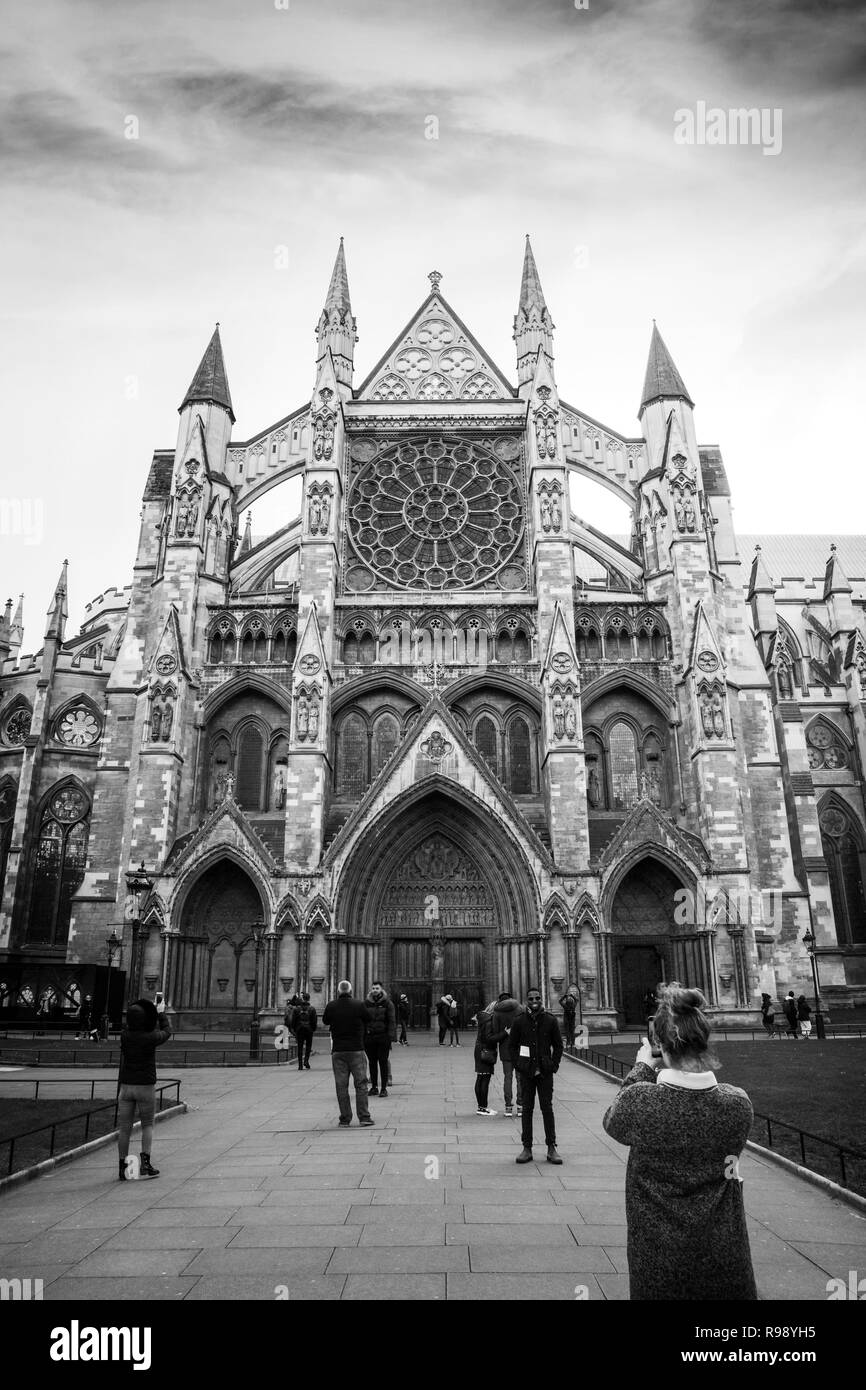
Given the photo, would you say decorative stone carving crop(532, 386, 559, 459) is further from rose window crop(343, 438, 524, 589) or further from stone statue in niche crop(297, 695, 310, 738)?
stone statue in niche crop(297, 695, 310, 738)

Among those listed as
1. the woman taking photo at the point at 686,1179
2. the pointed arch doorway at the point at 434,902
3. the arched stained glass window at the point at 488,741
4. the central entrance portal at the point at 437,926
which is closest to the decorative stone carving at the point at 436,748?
the pointed arch doorway at the point at 434,902

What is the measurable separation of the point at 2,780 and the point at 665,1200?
4109cm

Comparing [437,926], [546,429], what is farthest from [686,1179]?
[546,429]

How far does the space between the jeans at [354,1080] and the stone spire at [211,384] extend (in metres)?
28.9

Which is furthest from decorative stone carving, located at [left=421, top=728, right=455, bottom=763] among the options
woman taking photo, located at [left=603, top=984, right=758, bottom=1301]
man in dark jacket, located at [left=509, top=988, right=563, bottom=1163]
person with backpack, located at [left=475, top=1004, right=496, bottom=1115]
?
woman taking photo, located at [left=603, top=984, right=758, bottom=1301]

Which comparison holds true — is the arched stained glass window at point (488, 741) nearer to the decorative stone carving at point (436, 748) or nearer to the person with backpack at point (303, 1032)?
the decorative stone carving at point (436, 748)

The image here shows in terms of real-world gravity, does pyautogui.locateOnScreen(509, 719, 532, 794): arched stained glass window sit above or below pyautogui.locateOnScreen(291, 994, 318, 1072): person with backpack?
above

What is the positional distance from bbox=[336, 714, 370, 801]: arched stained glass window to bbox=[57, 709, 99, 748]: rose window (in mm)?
15021

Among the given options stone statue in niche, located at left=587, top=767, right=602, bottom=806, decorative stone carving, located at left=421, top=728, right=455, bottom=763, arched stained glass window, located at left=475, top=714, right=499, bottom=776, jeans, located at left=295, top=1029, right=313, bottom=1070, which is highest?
arched stained glass window, located at left=475, top=714, right=499, bottom=776

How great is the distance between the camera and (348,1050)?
1120 cm

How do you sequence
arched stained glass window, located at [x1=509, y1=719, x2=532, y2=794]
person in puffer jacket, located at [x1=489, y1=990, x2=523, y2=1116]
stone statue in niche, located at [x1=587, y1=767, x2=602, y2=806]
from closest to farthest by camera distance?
person in puffer jacket, located at [x1=489, y1=990, x2=523, y2=1116]
stone statue in niche, located at [x1=587, y1=767, x2=602, y2=806]
arched stained glass window, located at [x1=509, y1=719, x2=532, y2=794]

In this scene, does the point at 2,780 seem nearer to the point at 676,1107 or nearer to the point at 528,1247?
the point at 528,1247

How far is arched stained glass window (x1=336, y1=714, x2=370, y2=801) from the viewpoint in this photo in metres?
30.4

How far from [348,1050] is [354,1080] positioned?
419 mm
